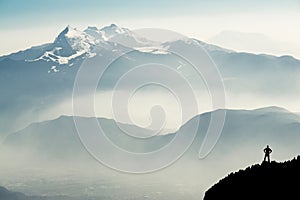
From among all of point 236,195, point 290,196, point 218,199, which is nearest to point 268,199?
point 290,196

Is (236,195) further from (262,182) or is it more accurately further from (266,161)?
(266,161)

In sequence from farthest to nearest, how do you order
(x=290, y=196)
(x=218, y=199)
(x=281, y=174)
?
(x=218, y=199), (x=281, y=174), (x=290, y=196)

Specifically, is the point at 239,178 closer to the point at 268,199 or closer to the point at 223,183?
the point at 223,183

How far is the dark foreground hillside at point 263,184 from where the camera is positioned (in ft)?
138

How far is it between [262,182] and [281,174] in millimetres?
1792

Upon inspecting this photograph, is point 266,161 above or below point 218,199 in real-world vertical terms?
above

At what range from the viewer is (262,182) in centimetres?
4544

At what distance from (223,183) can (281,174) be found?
7692 millimetres

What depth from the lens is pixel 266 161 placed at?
166 feet

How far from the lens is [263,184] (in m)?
45.0

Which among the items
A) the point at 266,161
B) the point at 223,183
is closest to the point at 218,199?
the point at 223,183

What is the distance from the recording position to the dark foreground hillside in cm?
4216

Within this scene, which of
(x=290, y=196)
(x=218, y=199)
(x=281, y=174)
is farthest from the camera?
(x=218, y=199)

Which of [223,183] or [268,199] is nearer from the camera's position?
[268,199]
